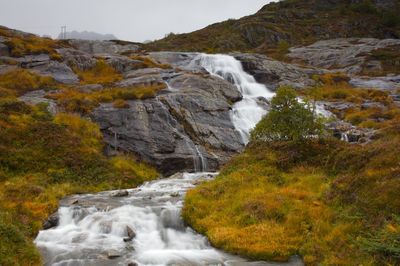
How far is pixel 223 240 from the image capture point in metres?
15.4

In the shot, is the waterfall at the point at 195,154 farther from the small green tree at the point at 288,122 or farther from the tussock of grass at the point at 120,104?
the small green tree at the point at 288,122

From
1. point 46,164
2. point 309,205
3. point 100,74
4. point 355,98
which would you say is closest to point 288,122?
point 309,205

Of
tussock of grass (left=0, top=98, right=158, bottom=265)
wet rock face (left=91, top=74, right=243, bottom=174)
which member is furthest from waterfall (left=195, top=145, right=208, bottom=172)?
tussock of grass (left=0, top=98, right=158, bottom=265)

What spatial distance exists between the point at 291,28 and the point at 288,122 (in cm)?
8458

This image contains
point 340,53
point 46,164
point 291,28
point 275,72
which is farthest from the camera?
point 291,28

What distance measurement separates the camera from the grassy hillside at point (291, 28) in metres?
93.9

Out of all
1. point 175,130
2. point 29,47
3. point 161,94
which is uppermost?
point 29,47

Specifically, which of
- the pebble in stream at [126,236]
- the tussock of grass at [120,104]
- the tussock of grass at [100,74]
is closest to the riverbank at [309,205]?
the pebble in stream at [126,236]

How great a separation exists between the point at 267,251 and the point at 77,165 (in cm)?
1500

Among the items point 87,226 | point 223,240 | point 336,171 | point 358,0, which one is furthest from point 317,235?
point 358,0

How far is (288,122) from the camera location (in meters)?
24.9

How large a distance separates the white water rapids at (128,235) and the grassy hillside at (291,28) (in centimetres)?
6632

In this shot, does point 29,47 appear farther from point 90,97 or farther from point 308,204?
point 308,204

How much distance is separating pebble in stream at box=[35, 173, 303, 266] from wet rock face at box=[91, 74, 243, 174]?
9099mm
